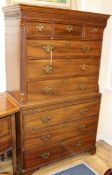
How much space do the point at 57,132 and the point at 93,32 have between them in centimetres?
108

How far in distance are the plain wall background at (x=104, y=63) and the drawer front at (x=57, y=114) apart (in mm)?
450

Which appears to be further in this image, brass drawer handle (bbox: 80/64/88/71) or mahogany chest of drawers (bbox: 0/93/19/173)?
brass drawer handle (bbox: 80/64/88/71)

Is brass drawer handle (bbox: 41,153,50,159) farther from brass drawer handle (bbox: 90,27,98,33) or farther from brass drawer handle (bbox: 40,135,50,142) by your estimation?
brass drawer handle (bbox: 90,27,98,33)

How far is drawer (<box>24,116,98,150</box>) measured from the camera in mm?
1980

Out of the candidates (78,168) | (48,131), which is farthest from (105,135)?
(48,131)

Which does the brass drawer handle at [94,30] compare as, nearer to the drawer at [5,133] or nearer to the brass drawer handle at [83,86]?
the brass drawer handle at [83,86]

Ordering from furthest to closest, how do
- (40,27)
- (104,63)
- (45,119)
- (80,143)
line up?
(104,63) → (80,143) → (45,119) → (40,27)

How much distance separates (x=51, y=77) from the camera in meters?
1.93

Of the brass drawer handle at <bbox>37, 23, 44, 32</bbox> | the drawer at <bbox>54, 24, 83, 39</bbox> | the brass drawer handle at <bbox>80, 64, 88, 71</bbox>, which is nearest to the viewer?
the brass drawer handle at <bbox>37, 23, 44, 32</bbox>

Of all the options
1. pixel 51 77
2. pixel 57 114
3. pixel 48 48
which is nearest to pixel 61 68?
pixel 51 77

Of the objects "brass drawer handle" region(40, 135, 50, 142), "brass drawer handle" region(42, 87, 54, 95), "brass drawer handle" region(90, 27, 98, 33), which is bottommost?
"brass drawer handle" region(40, 135, 50, 142)

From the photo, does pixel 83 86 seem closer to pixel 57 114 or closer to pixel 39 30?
pixel 57 114

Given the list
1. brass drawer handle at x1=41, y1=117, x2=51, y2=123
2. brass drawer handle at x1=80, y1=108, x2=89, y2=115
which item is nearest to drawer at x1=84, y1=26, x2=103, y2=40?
brass drawer handle at x1=80, y1=108, x2=89, y2=115

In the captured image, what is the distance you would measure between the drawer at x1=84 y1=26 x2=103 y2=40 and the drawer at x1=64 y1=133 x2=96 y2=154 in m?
1.10
